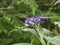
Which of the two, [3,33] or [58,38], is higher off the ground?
[58,38]

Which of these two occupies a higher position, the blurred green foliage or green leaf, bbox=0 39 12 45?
the blurred green foliage

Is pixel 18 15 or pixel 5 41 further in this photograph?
pixel 18 15

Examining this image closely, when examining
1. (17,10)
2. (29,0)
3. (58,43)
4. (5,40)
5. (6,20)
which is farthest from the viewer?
(17,10)

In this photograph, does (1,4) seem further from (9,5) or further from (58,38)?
(58,38)

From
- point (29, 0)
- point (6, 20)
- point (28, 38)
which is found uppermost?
point (29, 0)

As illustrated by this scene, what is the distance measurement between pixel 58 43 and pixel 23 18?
1272mm

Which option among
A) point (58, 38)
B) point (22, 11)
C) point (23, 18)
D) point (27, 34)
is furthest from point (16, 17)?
point (58, 38)

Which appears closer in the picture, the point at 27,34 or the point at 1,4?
the point at 27,34

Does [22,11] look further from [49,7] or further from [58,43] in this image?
[58,43]

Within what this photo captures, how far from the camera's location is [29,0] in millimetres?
1884

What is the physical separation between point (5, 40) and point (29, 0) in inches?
19.0

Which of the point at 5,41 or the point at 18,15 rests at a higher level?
the point at 18,15

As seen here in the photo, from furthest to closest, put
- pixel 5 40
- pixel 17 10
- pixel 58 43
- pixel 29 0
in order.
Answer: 1. pixel 17 10
2. pixel 29 0
3. pixel 5 40
4. pixel 58 43

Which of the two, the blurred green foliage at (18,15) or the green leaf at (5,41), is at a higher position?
the blurred green foliage at (18,15)
